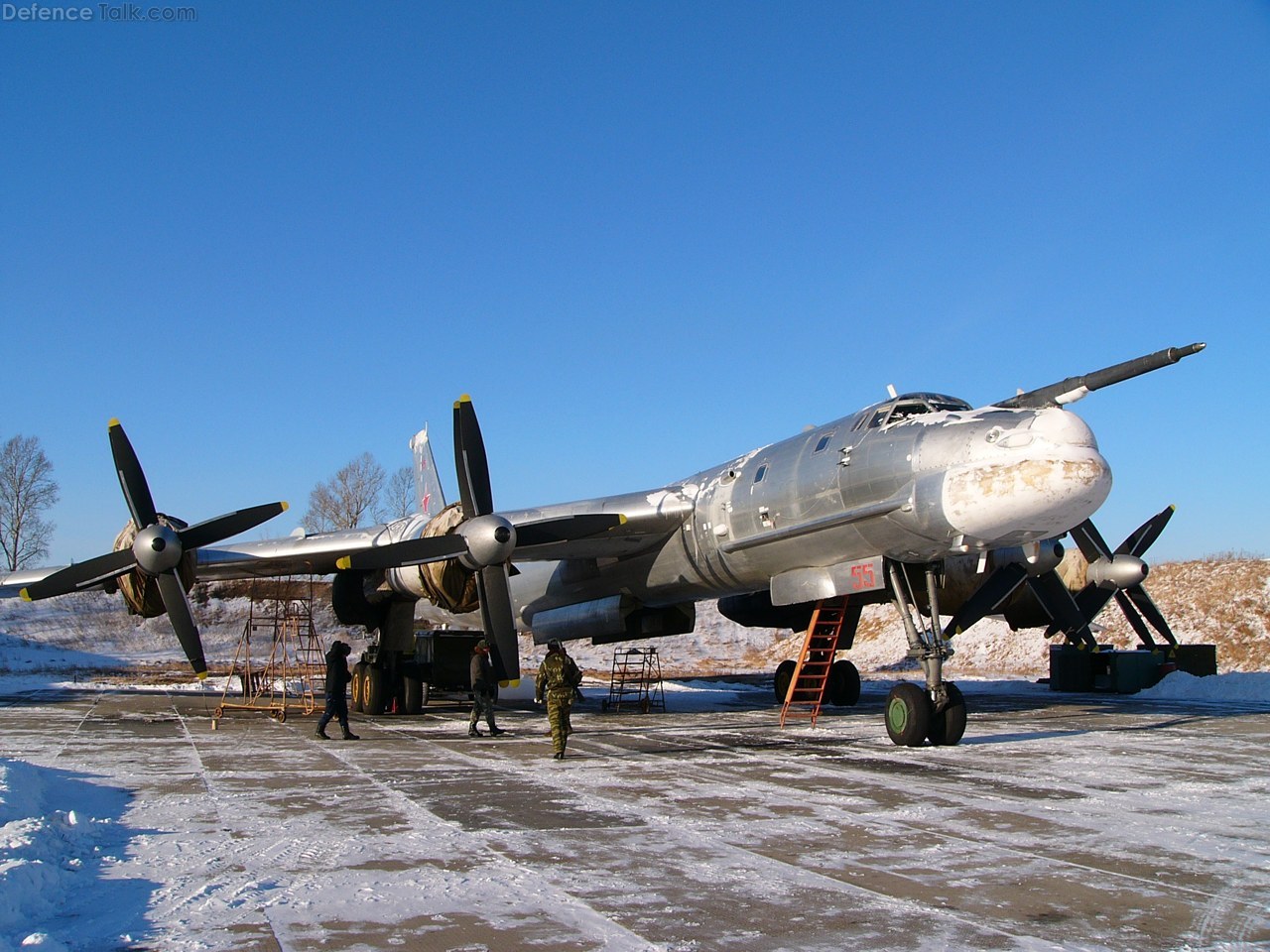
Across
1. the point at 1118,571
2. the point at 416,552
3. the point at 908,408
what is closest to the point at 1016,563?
the point at 908,408

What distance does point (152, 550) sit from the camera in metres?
14.5

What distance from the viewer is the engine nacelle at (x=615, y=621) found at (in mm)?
18125

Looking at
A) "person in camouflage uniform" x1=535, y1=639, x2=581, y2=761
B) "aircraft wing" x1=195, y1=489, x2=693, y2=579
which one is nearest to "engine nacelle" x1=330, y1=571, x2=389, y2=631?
"aircraft wing" x1=195, y1=489, x2=693, y2=579

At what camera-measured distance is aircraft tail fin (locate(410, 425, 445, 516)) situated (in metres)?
22.4

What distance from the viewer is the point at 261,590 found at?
42.6 metres

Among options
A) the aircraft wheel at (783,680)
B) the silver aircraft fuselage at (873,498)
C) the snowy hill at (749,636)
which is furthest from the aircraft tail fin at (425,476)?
the snowy hill at (749,636)

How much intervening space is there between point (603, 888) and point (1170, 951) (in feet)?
8.53

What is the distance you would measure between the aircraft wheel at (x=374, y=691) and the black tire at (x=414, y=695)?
0.43 m

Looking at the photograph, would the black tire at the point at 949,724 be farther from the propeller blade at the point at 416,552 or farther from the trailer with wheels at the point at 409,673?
the trailer with wheels at the point at 409,673

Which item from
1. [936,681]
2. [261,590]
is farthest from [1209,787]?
[261,590]

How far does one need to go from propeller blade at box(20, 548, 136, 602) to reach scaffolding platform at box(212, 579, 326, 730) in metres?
2.66

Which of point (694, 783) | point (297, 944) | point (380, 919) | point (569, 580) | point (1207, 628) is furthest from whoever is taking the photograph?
point (1207, 628)

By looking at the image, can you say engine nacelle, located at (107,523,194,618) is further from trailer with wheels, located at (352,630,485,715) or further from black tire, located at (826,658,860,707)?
black tire, located at (826,658,860,707)

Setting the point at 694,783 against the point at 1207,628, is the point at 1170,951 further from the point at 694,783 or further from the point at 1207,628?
the point at 1207,628
